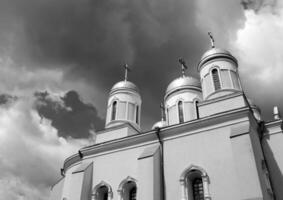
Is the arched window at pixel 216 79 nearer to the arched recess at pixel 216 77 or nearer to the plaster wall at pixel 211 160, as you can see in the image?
the arched recess at pixel 216 77

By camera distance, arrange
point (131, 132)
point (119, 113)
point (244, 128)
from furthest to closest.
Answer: point (119, 113) → point (131, 132) → point (244, 128)

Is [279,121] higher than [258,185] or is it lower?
higher

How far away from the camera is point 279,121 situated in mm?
15867

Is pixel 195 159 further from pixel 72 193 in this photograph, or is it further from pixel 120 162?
pixel 72 193

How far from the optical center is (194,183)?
593 inches

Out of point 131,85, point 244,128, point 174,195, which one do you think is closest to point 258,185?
point 244,128

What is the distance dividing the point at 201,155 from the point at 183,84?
820cm

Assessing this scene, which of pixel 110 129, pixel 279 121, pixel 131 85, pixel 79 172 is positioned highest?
pixel 131 85

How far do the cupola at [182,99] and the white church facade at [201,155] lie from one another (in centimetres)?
32

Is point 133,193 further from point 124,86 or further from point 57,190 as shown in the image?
point 57,190

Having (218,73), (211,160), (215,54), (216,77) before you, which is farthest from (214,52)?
(211,160)

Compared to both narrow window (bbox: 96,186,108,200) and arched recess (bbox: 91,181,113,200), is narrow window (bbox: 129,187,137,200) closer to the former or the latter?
arched recess (bbox: 91,181,113,200)

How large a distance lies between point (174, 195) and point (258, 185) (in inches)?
173

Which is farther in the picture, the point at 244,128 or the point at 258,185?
the point at 244,128
